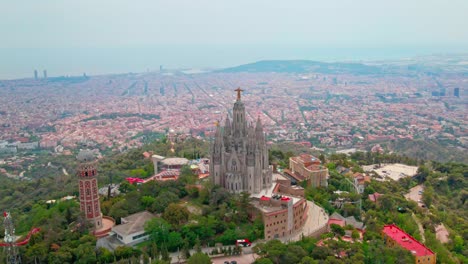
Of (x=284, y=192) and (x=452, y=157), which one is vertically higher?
(x=284, y=192)

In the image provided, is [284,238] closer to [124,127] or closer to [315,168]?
[315,168]

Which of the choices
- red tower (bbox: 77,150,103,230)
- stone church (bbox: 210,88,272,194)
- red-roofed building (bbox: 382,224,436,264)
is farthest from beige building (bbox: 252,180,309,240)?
red tower (bbox: 77,150,103,230)

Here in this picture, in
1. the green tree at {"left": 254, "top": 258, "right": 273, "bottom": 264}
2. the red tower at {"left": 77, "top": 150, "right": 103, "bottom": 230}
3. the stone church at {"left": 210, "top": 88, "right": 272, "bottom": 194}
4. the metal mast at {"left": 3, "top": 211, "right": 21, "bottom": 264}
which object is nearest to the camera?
the green tree at {"left": 254, "top": 258, "right": 273, "bottom": 264}

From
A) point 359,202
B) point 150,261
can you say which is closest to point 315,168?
point 359,202

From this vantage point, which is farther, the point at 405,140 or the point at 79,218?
the point at 405,140

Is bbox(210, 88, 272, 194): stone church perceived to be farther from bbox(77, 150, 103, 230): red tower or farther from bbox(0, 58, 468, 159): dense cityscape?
bbox(0, 58, 468, 159): dense cityscape

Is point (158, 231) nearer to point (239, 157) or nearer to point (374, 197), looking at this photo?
point (239, 157)
